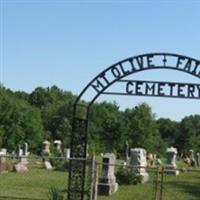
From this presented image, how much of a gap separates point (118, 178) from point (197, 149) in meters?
66.5

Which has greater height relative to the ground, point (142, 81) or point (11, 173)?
point (142, 81)

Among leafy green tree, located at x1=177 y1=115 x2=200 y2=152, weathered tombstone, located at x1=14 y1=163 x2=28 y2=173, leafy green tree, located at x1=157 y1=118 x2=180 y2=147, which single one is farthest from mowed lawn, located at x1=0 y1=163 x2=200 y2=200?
leafy green tree, located at x1=157 y1=118 x2=180 y2=147

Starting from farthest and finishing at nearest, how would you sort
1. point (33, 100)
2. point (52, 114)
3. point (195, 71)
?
point (33, 100) → point (52, 114) → point (195, 71)

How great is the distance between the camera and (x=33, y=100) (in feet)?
375

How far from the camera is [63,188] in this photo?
2169 centimetres

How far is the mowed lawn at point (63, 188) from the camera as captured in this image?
20.1m

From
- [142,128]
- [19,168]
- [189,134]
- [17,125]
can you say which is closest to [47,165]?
[19,168]

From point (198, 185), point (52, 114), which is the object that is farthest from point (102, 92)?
point (52, 114)

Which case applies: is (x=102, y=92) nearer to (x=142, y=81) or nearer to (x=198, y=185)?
(x=142, y=81)

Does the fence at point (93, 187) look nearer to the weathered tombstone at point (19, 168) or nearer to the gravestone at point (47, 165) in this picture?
the weathered tombstone at point (19, 168)

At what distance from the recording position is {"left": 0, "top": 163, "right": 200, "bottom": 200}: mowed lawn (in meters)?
20.1

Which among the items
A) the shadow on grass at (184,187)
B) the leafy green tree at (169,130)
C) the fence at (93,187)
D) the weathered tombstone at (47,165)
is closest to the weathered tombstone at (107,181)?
the fence at (93,187)

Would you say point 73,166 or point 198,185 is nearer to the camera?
point 73,166

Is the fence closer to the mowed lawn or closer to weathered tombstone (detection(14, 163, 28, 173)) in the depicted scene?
the mowed lawn
